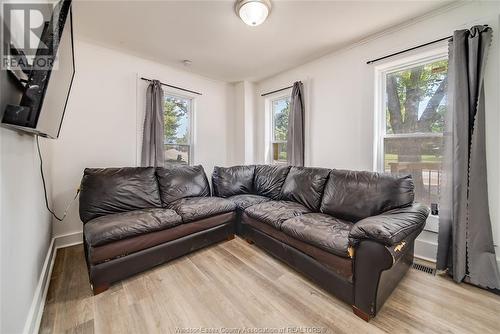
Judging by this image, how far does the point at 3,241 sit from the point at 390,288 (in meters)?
2.30

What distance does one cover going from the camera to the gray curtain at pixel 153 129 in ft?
9.53

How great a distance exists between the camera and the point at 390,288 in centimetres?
152

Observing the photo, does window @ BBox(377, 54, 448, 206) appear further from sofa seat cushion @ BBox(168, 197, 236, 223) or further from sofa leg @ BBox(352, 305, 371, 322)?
sofa seat cushion @ BBox(168, 197, 236, 223)

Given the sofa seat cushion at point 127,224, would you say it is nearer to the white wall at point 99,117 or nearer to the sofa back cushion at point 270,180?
the white wall at point 99,117

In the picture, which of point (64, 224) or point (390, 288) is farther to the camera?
point (64, 224)

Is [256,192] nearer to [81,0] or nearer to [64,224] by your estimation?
[64,224]

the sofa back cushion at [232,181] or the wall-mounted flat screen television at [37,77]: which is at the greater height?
the wall-mounted flat screen television at [37,77]

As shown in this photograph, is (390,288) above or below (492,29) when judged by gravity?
below

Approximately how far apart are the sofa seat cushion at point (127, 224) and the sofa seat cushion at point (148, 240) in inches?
1.7

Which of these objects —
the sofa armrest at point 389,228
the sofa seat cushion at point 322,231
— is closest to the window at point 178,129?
the sofa seat cushion at point 322,231

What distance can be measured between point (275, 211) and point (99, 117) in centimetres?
253

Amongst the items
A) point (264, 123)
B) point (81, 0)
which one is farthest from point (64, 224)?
point (264, 123)

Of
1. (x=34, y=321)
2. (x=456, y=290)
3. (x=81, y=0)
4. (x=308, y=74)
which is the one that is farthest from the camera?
(x=308, y=74)

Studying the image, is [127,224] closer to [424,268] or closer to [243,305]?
[243,305]
